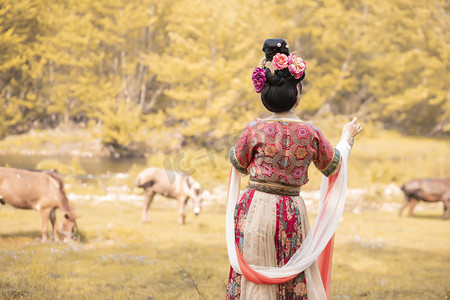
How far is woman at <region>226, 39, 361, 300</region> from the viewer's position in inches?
91.4

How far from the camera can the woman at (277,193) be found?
2322mm

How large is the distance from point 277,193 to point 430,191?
648 cm

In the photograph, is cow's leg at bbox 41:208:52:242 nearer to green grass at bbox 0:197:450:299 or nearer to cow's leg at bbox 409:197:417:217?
green grass at bbox 0:197:450:299

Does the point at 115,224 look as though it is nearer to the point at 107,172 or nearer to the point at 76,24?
the point at 107,172

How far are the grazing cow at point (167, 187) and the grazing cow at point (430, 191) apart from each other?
410 cm

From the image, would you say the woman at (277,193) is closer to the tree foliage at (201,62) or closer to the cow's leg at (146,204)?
the tree foliage at (201,62)

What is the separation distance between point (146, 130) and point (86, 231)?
478cm

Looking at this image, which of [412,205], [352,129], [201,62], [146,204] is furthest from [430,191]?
[352,129]

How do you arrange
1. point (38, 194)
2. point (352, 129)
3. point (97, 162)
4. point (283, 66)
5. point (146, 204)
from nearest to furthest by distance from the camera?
1. point (283, 66)
2. point (352, 129)
3. point (38, 194)
4. point (146, 204)
5. point (97, 162)

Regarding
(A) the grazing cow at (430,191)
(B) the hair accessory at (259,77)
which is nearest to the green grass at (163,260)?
(A) the grazing cow at (430,191)

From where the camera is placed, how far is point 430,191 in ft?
25.8

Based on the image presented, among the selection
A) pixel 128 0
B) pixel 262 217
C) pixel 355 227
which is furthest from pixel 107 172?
pixel 262 217

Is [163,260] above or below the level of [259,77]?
below

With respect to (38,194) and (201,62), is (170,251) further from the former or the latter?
(201,62)
